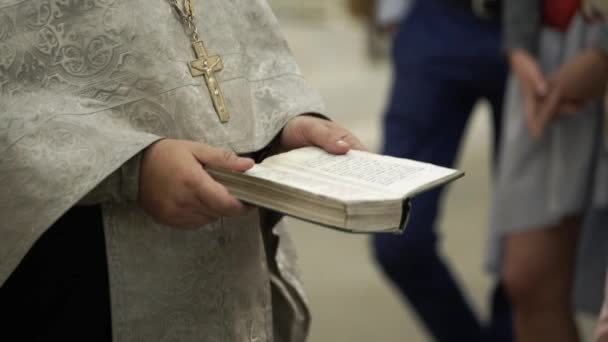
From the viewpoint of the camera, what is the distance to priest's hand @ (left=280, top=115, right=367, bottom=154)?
1163 millimetres

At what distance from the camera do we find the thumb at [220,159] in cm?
105

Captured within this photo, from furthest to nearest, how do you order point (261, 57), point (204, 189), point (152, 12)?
point (261, 57)
point (152, 12)
point (204, 189)

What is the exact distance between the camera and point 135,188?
1.11 meters

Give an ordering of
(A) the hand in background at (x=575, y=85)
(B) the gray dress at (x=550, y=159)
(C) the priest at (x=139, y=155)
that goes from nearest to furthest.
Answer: (C) the priest at (x=139, y=155) → (A) the hand in background at (x=575, y=85) → (B) the gray dress at (x=550, y=159)

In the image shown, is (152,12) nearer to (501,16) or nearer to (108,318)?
(108,318)

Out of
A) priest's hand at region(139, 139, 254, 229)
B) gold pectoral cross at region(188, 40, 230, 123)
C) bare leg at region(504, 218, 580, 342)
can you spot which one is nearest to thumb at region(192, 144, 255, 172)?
priest's hand at region(139, 139, 254, 229)

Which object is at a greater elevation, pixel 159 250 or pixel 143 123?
pixel 143 123

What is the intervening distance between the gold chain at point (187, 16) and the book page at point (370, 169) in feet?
0.59

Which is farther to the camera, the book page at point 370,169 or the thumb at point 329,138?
the thumb at point 329,138

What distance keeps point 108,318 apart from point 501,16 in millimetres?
1382

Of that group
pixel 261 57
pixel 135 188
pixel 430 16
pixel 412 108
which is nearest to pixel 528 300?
pixel 412 108

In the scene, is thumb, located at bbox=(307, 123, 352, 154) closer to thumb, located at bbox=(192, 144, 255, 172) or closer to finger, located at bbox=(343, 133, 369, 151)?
finger, located at bbox=(343, 133, 369, 151)

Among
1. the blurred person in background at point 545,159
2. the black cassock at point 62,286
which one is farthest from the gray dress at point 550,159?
the black cassock at point 62,286

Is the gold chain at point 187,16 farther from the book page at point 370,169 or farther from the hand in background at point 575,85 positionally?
the hand in background at point 575,85
